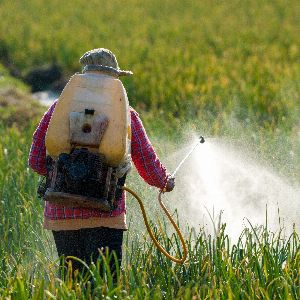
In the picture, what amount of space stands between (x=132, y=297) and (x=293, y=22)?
1429 cm

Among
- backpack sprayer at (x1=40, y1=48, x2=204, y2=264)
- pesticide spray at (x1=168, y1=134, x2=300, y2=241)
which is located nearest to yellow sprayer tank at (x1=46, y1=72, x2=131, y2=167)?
backpack sprayer at (x1=40, y1=48, x2=204, y2=264)

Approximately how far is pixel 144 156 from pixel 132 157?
66 mm

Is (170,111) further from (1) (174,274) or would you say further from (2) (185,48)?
(1) (174,274)

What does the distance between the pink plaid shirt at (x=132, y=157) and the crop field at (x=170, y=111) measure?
0.23 metres

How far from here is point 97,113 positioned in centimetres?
304

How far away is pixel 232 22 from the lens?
15938 mm

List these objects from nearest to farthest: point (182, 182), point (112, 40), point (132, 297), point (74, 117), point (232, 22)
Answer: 1. point (132, 297)
2. point (74, 117)
3. point (182, 182)
4. point (112, 40)
5. point (232, 22)

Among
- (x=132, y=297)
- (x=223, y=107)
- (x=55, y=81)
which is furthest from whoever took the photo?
(x=55, y=81)

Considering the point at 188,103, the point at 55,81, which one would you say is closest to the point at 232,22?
the point at 55,81

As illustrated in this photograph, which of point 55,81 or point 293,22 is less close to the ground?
point 293,22

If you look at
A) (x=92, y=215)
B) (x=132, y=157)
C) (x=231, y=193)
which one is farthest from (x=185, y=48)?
(x=92, y=215)

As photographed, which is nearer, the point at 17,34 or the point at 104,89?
the point at 104,89

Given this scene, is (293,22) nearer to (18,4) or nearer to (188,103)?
(18,4)

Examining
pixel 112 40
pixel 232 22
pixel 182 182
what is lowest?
pixel 182 182
